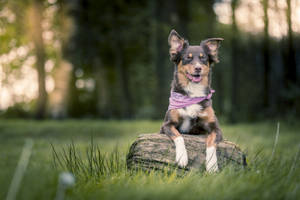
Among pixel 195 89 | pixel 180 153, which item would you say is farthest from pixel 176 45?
pixel 180 153

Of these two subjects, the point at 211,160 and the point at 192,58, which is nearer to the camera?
the point at 211,160

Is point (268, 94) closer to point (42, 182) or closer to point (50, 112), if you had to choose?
point (50, 112)

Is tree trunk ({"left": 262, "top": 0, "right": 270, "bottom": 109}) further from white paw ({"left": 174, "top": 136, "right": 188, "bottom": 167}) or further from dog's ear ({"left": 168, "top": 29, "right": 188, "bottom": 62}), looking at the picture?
white paw ({"left": 174, "top": 136, "right": 188, "bottom": 167})

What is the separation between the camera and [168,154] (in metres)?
4.45

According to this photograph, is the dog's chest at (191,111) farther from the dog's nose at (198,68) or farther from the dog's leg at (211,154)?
the dog's nose at (198,68)

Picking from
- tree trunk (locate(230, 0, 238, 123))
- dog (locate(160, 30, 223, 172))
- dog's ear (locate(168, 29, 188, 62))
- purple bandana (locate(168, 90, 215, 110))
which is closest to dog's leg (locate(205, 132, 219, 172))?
dog (locate(160, 30, 223, 172))

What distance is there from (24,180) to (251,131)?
416 inches

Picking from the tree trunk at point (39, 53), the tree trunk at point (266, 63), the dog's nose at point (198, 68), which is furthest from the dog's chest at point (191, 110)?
the tree trunk at point (39, 53)

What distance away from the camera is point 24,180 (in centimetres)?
311

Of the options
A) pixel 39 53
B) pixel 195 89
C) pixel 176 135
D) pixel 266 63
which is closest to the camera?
pixel 176 135

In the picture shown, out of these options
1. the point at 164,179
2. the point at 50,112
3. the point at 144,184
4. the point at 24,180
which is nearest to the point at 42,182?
the point at 24,180

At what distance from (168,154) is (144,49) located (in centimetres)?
2014

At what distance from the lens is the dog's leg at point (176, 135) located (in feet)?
14.1

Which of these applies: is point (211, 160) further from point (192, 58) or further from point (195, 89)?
point (192, 58)
